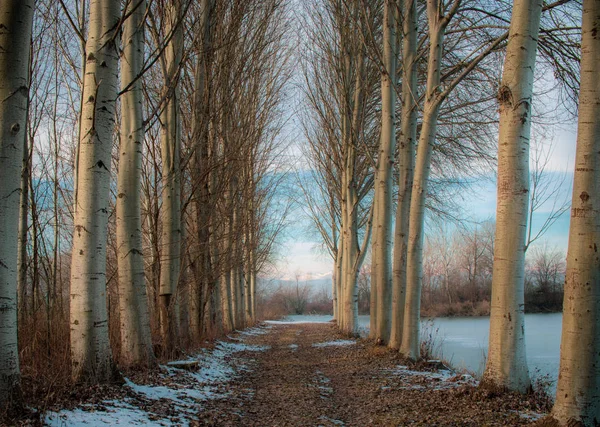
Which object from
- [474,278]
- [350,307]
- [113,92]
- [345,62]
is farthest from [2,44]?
[474,278]

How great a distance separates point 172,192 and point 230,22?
4.16 metres

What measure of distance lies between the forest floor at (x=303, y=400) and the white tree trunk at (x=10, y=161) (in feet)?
1.64

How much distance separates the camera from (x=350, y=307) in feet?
46.6

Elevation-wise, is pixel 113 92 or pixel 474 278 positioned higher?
pixel 113 92

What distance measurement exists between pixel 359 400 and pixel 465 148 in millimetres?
8986

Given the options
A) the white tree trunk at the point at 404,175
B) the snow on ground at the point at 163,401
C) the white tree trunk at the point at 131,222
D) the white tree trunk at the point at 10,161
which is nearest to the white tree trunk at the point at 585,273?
the snow on ground at the point at 163,401

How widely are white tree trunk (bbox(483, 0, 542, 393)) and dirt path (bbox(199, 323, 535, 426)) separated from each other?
0.35m

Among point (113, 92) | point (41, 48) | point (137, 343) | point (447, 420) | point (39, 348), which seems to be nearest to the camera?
point (447, 420)

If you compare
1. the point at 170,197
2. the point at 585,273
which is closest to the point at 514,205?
the point at 585,273

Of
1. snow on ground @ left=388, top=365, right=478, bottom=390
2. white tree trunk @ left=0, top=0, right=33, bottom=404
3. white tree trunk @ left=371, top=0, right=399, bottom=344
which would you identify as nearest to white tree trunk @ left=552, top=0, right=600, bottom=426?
snow on ground @ left=388, top=365, right=478, bottom=390

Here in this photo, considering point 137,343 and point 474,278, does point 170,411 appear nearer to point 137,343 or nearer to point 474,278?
point 137,343

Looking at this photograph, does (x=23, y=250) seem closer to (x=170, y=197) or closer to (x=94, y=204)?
(x=170, y=197)

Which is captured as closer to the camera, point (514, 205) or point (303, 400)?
point (514, 205)

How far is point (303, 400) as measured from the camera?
16.4 feet
